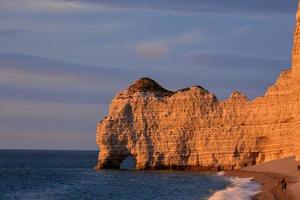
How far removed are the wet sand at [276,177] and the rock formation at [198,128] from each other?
11.7ft

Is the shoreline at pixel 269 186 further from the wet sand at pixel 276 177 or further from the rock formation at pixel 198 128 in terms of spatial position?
the rock formation at pixel 198 128

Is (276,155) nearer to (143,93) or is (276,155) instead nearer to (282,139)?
(282,139)

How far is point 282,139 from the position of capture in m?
67.8

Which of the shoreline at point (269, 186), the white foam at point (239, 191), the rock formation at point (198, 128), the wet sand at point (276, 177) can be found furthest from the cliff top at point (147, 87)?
the white foam at point (239, 191)

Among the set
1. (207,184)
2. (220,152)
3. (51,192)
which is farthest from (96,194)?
(220,152)

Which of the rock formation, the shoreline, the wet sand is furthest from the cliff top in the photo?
the shoreline

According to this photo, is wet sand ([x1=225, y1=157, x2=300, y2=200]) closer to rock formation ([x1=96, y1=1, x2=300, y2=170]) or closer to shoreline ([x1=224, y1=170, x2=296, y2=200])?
shoreline ([x1=224, y1=170, x2=296, y2=200])

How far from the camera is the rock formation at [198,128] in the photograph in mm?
68875

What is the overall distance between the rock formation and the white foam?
58.0 feet

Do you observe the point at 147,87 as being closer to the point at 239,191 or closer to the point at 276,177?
the point at 276,177

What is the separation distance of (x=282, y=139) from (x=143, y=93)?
51.5ft

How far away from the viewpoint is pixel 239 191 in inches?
1683

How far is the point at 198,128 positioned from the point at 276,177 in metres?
19.9

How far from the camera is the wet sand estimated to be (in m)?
37.9
